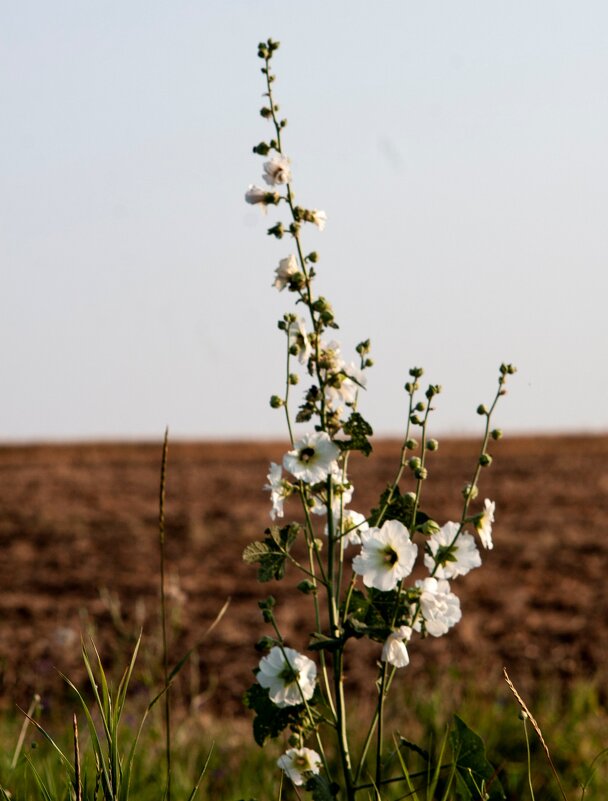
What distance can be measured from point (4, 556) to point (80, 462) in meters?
6.48

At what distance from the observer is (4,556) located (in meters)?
10.7

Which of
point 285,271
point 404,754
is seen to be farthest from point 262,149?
point 404,754

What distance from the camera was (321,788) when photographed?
2.08m

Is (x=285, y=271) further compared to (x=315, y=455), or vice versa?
(x=285, y=271)

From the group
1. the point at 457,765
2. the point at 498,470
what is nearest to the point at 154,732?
the point at 457,765

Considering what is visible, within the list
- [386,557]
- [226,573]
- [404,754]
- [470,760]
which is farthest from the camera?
[226,573]

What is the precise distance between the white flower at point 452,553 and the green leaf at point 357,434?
233mm

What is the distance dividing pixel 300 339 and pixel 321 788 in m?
0.86

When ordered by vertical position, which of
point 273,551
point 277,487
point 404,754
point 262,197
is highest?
point 262,197

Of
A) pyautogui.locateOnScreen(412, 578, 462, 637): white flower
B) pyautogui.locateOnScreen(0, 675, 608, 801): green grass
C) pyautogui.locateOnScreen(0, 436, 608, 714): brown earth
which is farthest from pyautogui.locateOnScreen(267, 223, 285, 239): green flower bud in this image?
pyautogui.locateOnScreen(0, 675, 608, 801): green grass

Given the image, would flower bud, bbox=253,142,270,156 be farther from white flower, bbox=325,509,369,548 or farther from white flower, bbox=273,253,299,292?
white flower, bbox=325,509,369,548

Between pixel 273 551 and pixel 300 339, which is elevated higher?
pixel 300 339

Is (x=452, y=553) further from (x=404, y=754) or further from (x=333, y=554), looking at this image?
(x=404, y=754)

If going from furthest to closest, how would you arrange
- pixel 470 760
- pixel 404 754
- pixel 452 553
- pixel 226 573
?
pixel 226 573 < pixel 404 754 < pixel 470 760 < pixel 452 553
